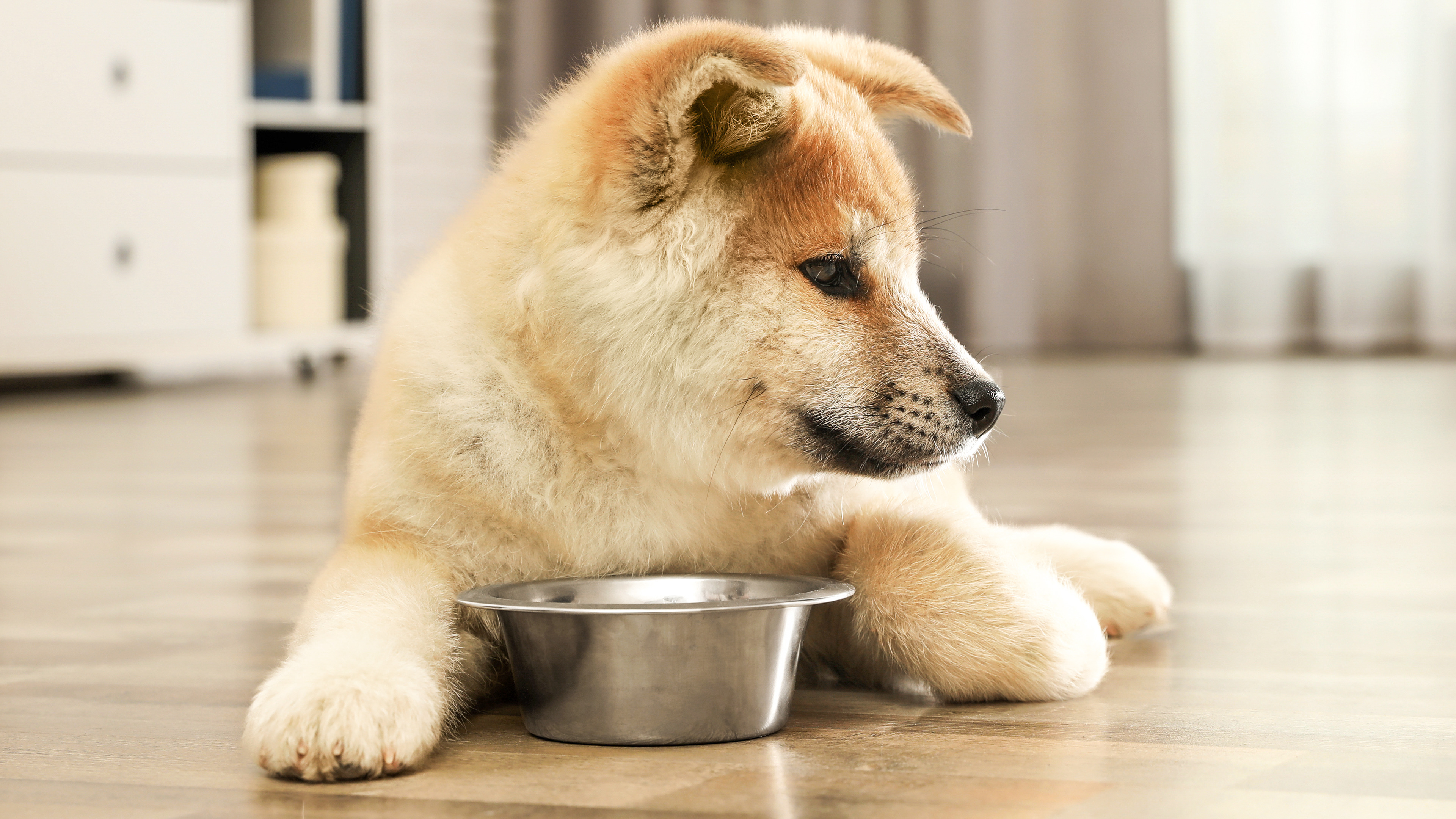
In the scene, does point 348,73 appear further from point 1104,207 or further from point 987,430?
point 987,430

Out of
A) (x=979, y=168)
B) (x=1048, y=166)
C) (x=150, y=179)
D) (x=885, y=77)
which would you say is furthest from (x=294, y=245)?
(x=885, y=77)

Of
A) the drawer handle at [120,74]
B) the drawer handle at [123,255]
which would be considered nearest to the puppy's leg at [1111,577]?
the drawer handle at [123,255]

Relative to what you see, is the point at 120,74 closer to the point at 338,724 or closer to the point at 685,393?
the point at 685,393

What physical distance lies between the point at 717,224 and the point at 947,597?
331 millimetres

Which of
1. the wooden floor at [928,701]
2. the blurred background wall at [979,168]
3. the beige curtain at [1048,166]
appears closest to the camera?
the wooden floor at [928,701]

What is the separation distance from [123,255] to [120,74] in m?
0.52

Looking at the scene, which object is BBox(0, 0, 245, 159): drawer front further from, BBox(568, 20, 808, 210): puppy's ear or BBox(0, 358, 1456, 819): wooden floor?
BBox(568, 20, 808, 210): puppy's ear

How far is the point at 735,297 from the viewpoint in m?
1.17

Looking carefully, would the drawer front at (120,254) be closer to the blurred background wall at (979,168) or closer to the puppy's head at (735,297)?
the blurred background wall at (979,168)

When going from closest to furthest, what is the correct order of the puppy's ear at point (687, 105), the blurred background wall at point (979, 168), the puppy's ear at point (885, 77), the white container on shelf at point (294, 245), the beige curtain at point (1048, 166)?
the puppy's ear at point (687, 105), the puppy's ear at point (885, 77), the blurred background wall at point (979, 168), the white container on shelf at point (294, 245), the beige curtain at point (1048, 166)

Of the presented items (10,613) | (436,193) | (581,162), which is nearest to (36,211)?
(436,193)

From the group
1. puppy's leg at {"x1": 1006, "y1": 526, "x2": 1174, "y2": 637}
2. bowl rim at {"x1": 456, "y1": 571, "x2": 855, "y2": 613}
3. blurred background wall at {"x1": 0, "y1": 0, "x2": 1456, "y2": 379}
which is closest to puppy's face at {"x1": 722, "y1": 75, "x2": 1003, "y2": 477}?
bowl rim at {"x1": 456, "y1": 571, "x2": 855, "y2": 613}

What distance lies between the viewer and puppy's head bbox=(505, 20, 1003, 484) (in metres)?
1.15

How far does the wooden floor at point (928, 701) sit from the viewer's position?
961 mm
